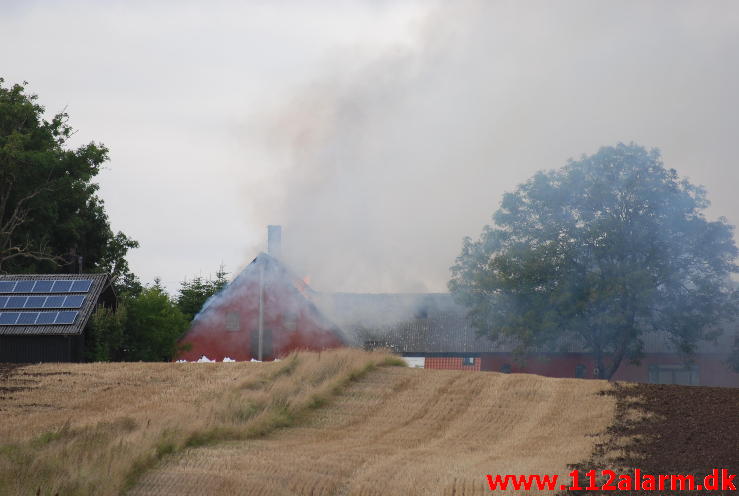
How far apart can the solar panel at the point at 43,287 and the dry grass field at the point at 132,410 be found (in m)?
10.3

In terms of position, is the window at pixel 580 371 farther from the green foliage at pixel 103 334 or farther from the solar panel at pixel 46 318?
the solar panel at pixel 46 318

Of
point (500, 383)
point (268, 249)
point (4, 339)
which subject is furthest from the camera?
point (268, 249)

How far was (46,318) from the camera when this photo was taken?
46.1 meters

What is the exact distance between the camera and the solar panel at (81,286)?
158 feet

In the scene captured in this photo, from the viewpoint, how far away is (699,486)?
61.0ft

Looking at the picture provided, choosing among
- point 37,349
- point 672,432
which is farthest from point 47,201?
point 672,432

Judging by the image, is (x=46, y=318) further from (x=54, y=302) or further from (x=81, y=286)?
(x=81, y=286)

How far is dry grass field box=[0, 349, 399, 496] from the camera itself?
18906 mm

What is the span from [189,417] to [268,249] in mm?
30087

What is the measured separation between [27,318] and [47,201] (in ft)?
78.2

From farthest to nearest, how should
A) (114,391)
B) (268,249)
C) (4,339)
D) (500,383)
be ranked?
(268,249)
(4,339)
(500,383)
(114,391)

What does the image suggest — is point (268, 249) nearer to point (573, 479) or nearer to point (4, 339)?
point (4, 339)

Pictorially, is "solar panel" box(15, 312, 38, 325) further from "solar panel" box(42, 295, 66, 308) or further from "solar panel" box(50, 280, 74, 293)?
"solar panel" box(50, 280, 74, 293)

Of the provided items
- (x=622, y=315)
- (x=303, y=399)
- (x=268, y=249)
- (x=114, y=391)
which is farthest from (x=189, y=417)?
(x=622, y=315)
